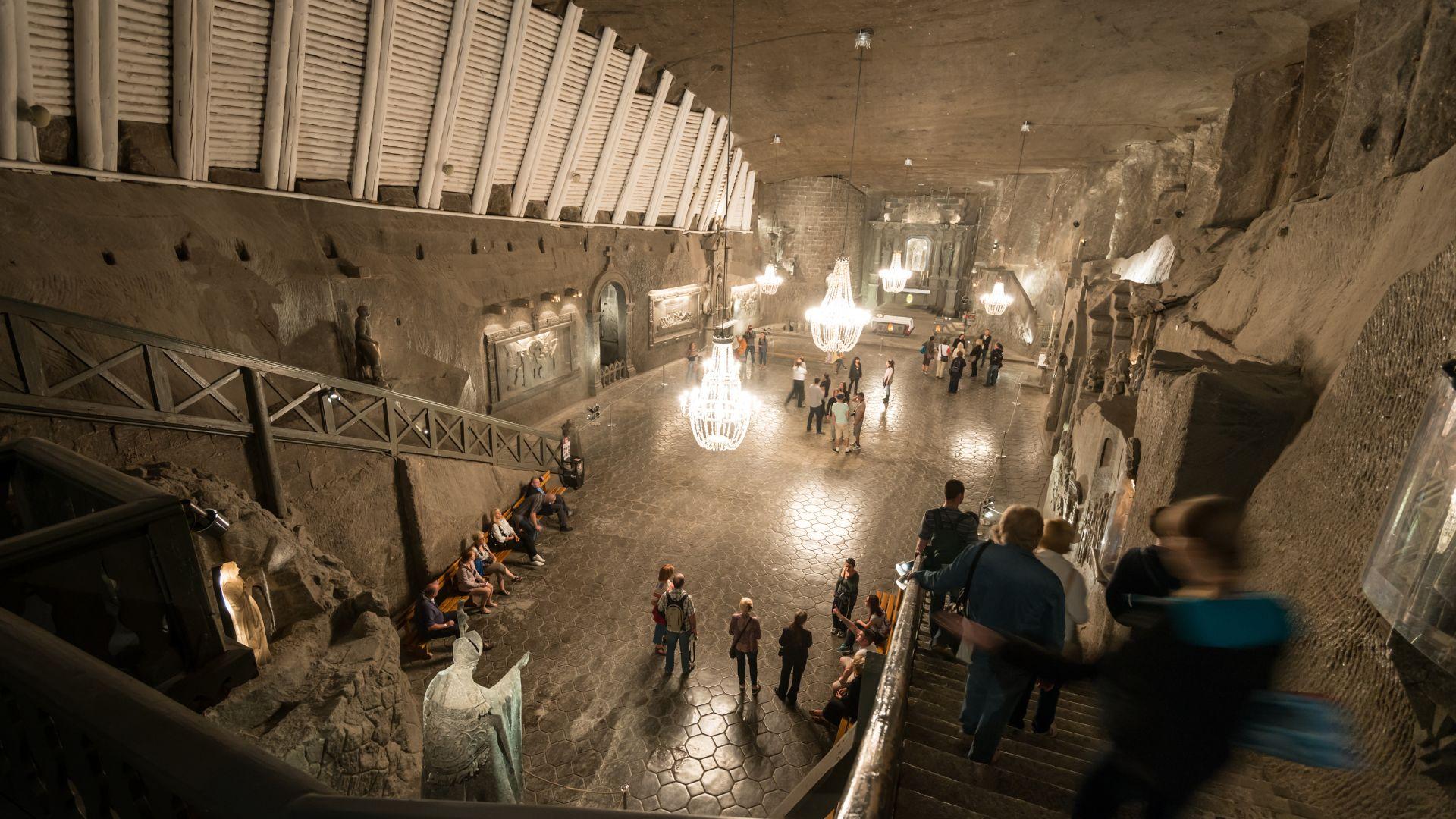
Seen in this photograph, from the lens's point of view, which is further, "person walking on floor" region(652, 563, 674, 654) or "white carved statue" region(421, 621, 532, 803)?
"person walking on floor" region(652, 563, 674, 654)

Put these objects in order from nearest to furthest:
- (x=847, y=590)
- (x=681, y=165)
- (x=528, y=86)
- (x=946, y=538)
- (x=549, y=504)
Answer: (x=946, y=538), (x=847, y=590), (x=528, y=86), (x=549, y=504), (x=681, y=165)

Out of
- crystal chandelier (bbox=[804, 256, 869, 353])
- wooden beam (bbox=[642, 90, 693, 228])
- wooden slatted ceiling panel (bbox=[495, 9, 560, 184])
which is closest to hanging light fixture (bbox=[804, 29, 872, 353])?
crystal chandelier (bbox=[804, 256, 869, 353])

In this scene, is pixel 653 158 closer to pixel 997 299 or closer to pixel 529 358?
pixel 529 358

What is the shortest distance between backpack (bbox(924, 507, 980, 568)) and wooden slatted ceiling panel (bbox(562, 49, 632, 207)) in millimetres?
7323

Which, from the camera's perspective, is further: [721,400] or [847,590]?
[721,400]

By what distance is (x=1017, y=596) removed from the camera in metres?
2.07

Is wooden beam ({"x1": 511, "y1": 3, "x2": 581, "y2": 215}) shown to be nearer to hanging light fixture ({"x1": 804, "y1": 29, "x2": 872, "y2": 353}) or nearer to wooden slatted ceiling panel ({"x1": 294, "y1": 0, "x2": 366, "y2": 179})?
wooden slatted ceiling panel ({"x1": 294, "y1": 0, "x2": 366, "y2": 179})

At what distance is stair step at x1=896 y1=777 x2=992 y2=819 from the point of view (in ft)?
6.76

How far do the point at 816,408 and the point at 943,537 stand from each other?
688 cm

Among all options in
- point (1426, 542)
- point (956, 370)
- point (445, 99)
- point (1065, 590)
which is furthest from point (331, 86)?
point (956, 370)

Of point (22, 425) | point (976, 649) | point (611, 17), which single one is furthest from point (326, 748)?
point (611, 17)

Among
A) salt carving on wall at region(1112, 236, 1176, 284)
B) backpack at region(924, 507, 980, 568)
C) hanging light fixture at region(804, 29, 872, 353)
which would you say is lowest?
backpack at region(924, 507, 980, 568)

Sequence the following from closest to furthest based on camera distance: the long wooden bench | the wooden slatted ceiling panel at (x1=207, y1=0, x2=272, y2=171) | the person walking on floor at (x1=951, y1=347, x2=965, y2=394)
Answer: the wooden slatted ceiling panel at (x1=207, y1=0, x2=272, y2=171) < the long wooden bench < the person walking on floor at (x1=951, y1=347, x2=965, y2=394)

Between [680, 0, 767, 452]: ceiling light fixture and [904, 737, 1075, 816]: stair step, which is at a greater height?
[680, 0, 767, 452]: ceiling light fixture
